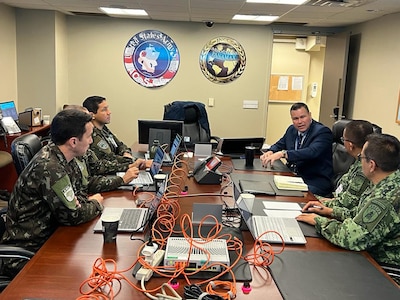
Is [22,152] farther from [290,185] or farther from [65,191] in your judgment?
[290,185]

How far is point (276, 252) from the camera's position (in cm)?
176

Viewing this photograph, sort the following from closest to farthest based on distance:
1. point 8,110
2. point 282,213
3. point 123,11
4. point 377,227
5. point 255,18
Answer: point 377,227, point 282,213, point 8,110, point 123,11, point 255,18

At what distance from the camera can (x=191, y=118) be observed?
491cm

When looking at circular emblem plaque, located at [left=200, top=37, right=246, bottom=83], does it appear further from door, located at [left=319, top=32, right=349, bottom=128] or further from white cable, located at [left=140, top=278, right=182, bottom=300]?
white cable, located at [left=140, top=278, right=182, bottom=300]

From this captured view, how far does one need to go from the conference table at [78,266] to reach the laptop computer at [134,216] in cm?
4

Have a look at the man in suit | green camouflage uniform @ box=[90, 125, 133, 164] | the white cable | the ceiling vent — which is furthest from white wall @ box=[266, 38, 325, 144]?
the white cable

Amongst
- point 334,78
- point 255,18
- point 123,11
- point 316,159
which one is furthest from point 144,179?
point 334,78

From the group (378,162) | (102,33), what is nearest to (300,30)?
(102,33)

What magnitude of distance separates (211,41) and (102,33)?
1.59 meters

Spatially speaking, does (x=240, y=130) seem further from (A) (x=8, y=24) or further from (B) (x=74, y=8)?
(A) (x=8, y=24)

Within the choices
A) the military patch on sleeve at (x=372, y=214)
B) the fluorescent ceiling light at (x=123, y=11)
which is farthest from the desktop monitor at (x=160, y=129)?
the military patch on sleeve at (x=372, y=214)

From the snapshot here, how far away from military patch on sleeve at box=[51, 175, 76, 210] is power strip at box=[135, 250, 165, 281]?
1.87 feet

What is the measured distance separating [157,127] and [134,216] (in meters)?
1.79

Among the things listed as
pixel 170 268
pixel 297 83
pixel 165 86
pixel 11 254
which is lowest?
pixel 11 254
